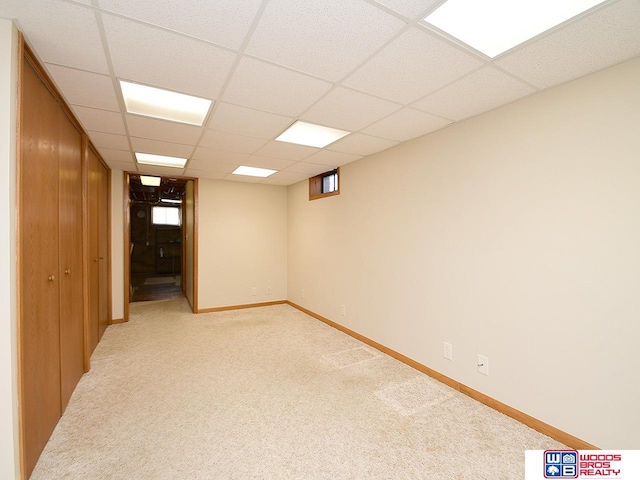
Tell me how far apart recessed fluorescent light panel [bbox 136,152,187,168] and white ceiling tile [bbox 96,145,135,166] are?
10cm

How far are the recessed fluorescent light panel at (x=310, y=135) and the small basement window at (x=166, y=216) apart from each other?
8749mm

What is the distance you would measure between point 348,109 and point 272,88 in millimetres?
645

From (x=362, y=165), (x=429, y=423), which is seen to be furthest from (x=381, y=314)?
(x=362, y=165)

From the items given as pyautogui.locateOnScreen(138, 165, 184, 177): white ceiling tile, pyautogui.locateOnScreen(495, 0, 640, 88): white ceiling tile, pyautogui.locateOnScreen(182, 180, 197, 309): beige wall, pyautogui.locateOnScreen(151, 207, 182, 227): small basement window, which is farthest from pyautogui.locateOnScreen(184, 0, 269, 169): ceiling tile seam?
pyautogui.locateOnScreen(151, 207, 182, 227): small basement window

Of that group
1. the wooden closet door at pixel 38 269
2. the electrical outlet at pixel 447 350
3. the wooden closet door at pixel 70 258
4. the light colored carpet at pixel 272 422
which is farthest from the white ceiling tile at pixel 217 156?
the electrical outlet at pixel 447 350

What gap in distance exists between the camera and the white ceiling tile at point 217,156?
3396 millimetres

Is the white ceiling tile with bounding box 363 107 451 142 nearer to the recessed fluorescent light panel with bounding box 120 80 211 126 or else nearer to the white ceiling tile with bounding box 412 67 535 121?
the white ceiling tile with bounding box 412 67 535 121

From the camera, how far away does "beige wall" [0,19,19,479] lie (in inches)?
52.2

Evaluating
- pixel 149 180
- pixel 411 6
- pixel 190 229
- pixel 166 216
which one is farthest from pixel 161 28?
pixel 166 216

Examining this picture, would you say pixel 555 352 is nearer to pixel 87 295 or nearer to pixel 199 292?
pixel 87 295

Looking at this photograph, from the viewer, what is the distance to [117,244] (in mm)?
4461

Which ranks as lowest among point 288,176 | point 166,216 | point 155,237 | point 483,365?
point 483,365

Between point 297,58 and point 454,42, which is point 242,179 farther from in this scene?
point 454,42

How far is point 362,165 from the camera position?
3746 mm
